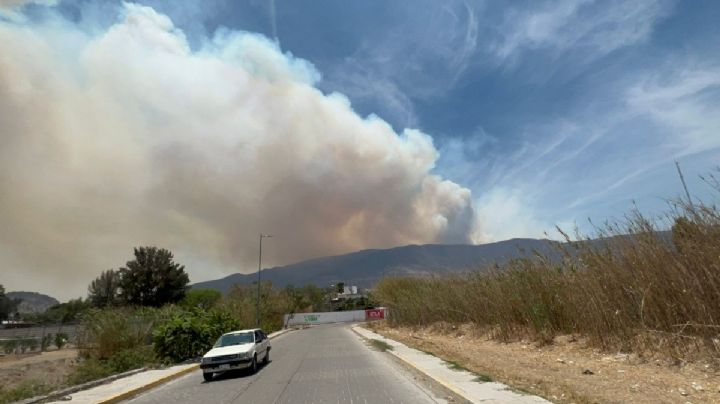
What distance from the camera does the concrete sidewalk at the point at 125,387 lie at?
1238cm

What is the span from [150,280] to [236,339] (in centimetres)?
6694

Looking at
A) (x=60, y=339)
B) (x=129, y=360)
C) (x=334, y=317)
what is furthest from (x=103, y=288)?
(x=129, y=360)

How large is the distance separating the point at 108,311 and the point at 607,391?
2399 centimetres

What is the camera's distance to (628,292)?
1147 centimetres

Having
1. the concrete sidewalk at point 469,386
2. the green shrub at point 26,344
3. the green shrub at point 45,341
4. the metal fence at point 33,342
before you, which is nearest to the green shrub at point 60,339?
the metal fence at point 33,342

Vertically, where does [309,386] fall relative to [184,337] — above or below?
below

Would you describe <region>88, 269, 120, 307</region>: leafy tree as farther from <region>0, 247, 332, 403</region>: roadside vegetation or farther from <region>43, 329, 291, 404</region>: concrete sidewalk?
<region>43, 329, 291, 404</region>: concrete sidewalk

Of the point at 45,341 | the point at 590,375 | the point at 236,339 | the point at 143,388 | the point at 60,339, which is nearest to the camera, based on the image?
the point at 590,375

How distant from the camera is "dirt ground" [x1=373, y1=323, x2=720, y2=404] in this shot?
7.68 metres

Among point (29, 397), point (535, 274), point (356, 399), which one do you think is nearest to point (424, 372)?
point (356, 399)

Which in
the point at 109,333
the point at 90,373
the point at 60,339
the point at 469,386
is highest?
the point at 60,339

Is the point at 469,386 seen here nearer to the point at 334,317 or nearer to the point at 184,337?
the point at 184,337

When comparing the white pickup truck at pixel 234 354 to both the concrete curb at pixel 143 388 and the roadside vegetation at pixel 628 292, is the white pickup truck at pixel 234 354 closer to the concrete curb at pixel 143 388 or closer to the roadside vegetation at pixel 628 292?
the concrete curb at pixel 143 388

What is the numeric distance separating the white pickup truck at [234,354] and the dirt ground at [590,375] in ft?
22.4
